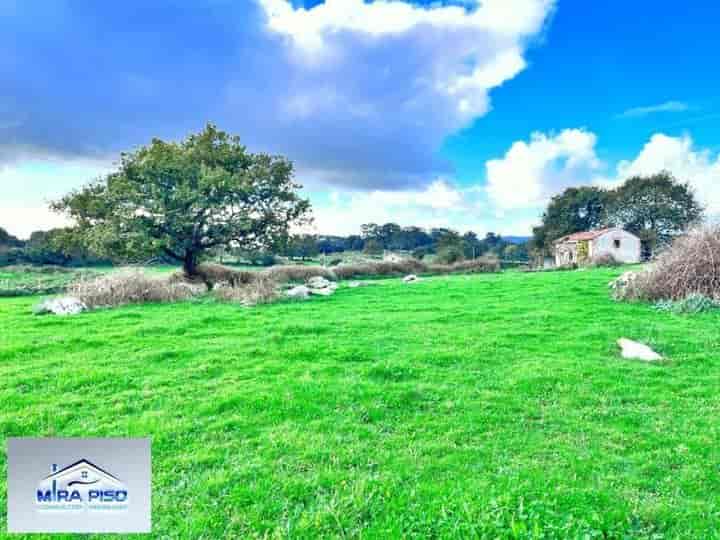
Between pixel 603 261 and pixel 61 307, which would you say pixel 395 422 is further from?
pixel 603 261

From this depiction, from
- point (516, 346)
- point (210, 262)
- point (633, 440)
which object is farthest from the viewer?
point (210, 262)

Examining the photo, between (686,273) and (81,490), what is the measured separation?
1535 cm

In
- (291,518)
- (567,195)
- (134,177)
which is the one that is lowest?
(291,518)

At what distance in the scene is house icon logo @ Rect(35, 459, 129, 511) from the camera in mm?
3295

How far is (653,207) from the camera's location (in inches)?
2096

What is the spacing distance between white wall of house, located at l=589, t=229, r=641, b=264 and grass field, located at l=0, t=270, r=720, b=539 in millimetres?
39098

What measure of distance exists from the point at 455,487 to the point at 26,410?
16.6 feet

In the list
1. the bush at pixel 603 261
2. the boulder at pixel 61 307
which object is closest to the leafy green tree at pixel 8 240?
the boulder at pixel 61 307

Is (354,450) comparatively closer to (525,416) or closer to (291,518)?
(291,518)

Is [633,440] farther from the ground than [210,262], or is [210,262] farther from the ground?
[210,262]

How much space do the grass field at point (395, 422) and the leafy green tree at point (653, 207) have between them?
176ft

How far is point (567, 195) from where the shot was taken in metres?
62.0

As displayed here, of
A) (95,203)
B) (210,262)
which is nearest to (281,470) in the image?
(95,203)

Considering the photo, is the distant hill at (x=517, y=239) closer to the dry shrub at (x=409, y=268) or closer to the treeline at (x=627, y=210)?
the treeline at (x=627, y=210)
